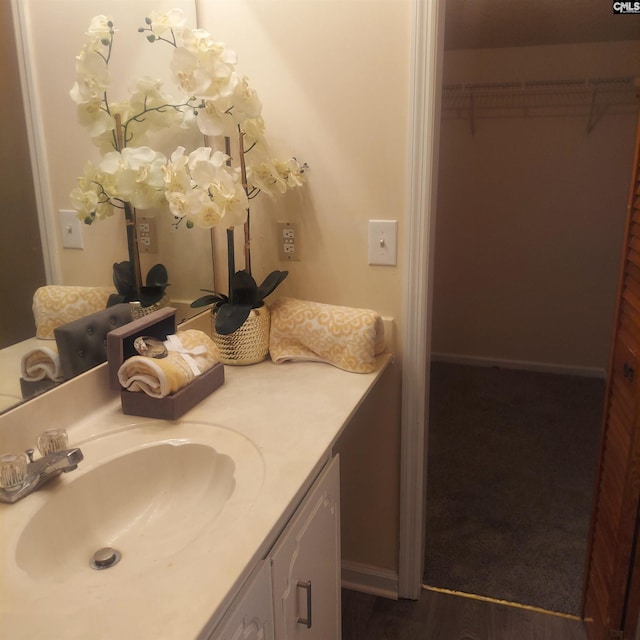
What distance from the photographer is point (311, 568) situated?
1.20 m

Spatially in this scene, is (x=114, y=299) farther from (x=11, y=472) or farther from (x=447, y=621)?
(x=447, y=621)

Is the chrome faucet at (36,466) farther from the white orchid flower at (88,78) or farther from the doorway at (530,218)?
the doorway at (530,218)

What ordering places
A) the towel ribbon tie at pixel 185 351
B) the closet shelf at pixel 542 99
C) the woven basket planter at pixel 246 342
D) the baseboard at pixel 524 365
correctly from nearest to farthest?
1. the towel ribbon tie at pixel 185 351
2. the woven basket planter at pixel 246 342
3. the closet shelf at pixel 542 99
4. the baseboard at pixel 524 365

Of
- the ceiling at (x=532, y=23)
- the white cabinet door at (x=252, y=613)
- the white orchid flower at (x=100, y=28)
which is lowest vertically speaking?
the white cabinet door at (x=252, y=613)

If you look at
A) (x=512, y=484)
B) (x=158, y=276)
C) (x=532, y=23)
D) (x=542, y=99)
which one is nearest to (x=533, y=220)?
(x=542, y=99)

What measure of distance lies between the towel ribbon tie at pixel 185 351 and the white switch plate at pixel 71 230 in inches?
11.4

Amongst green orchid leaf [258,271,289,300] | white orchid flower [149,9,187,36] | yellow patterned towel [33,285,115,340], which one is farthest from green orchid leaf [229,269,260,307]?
white orchid flower [149,9,187,36]

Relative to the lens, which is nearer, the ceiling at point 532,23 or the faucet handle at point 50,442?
the faucet handle at point 50,442

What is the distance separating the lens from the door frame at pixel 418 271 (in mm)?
1477

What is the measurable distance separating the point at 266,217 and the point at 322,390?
59cm

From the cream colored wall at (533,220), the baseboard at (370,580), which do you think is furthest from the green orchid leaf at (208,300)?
the cream colored wall at (533,220)

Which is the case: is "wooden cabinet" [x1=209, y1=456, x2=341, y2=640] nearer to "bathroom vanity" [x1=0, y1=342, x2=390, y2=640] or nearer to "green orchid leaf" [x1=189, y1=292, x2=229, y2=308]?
"bathroom vanity" [x1=0, y1=342, x2=390, y2=640]

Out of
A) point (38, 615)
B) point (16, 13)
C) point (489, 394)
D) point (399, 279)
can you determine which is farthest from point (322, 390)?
point (489, 394)

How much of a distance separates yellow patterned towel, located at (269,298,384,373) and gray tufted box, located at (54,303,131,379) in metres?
0.44
